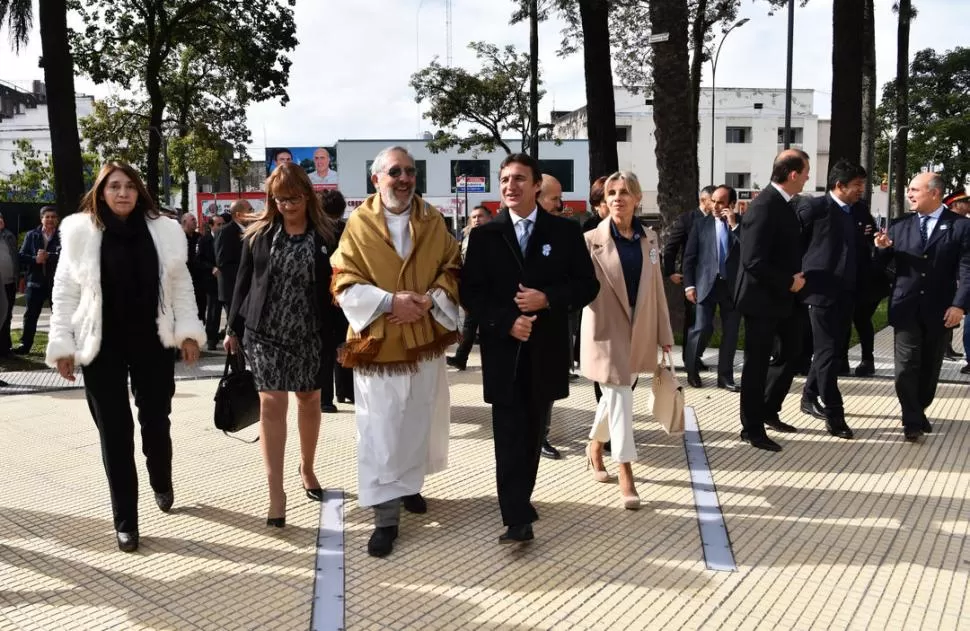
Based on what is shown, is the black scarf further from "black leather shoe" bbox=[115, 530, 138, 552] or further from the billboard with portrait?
the billboard with portrait

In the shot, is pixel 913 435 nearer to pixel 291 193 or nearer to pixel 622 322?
pixel 622 322

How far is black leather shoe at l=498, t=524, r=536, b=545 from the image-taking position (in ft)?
13.4

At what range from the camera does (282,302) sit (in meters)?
4.39

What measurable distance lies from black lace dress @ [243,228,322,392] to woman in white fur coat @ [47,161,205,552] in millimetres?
347

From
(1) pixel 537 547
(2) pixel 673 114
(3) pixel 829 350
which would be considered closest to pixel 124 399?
(1) pixel 537 547

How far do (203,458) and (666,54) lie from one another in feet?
27.1

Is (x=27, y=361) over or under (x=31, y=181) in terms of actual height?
under

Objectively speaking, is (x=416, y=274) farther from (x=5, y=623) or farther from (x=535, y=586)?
(x=5, y=623)

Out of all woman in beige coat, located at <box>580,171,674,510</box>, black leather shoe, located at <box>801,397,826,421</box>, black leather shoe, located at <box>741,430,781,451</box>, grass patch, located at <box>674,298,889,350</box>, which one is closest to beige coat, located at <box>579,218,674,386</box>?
woman in beige coat, located at <box>580,171,674,510</box>

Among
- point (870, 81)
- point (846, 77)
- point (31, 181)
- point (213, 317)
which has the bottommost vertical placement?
point (213, 317)

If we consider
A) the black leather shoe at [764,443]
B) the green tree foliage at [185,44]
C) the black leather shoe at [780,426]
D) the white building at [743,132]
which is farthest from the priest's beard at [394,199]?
the white building at [743,132]

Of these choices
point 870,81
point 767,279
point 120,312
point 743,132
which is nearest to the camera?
point 120,312

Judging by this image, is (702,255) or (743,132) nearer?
(702,255)

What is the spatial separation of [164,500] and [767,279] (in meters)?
4.00
